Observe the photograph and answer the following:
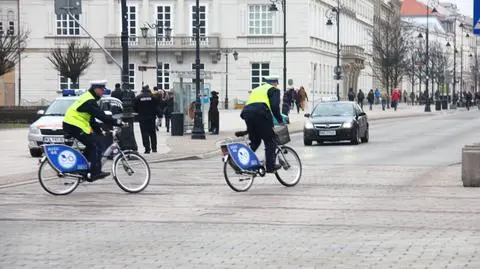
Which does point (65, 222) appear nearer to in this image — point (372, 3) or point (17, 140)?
point (17, 140)

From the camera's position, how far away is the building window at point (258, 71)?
87188 mm

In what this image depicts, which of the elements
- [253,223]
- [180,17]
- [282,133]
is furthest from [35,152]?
[180,17]

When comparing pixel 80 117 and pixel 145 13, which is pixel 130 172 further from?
pixel 145 13

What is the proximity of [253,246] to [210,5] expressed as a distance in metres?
77.6

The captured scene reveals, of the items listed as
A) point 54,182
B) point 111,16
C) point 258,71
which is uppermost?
point 111,16

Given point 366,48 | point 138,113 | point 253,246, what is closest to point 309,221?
point 253,246

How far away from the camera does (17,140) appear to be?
115ft

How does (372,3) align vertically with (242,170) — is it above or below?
above

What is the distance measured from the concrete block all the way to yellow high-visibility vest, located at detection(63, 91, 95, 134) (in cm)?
610

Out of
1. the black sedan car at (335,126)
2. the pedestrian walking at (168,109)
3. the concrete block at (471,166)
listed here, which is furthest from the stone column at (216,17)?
the concrete block at (471,166)

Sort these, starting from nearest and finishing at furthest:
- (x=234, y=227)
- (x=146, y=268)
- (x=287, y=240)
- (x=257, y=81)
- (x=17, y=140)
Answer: (x=146, y=268) < (x=287, y=240) < (x=234, y=227) < (x=17, y=140) < (x=257, y=81)

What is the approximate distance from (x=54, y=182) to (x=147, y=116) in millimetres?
10772

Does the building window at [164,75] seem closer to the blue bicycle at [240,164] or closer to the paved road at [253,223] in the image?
the paved road at [253,223]

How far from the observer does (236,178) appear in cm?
1748
